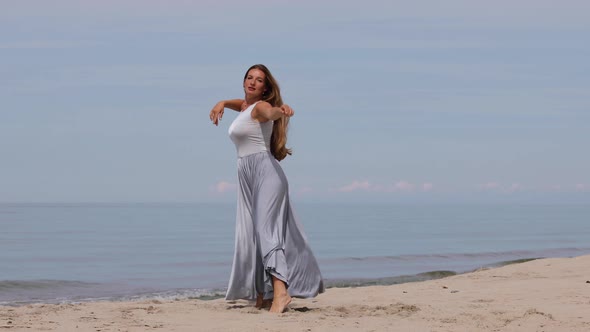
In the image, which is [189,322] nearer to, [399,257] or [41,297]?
[41,297]

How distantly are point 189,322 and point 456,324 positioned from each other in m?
2.10

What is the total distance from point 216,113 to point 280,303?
5.51 feet

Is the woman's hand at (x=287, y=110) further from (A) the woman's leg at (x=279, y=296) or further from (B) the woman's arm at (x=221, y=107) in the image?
(A) the woman's leg at (x=279, y=296)

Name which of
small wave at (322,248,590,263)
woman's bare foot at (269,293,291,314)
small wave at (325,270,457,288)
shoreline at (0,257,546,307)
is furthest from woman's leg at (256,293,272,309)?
small wave at (322,248,590,263)

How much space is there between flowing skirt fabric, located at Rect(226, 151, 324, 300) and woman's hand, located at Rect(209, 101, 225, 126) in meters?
0.40

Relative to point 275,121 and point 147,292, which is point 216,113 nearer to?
point 275,121

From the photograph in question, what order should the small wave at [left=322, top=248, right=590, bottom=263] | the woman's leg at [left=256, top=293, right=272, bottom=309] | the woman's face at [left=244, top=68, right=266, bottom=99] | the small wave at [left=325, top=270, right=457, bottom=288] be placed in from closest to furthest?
the woman's face at [left=244, top=68, right=266, bottom=99], the woman's leg at [left=256, top=293, right=272, bottom=309], the small wave at [left=325, top=270, right=457, bottom=288], the small wave at [left=322, top=248, right=590, bottom=263]

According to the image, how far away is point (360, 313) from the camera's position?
7.58 metres

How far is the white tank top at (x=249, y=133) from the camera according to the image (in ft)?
24.2

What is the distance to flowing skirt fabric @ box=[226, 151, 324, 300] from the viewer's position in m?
7.32

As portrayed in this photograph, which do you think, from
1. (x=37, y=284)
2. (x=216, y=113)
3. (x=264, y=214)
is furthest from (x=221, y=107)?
(x=37, y=284)

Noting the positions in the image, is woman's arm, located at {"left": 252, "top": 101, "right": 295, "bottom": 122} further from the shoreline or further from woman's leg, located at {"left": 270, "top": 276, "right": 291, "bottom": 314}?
the shoreline

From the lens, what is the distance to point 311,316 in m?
7.23

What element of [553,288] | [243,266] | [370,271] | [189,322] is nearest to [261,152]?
[243,266]
